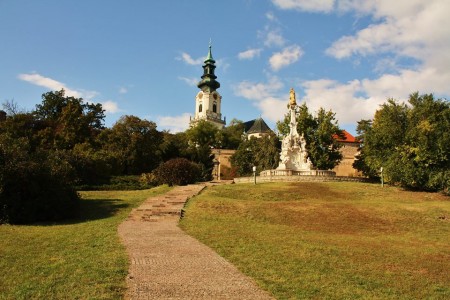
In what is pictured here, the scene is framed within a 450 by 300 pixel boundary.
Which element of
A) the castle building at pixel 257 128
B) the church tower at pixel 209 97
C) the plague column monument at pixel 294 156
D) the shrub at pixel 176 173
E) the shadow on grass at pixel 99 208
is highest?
the church tower at pixel 209 97

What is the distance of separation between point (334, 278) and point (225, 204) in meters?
12.8

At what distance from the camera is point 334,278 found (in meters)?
8.24

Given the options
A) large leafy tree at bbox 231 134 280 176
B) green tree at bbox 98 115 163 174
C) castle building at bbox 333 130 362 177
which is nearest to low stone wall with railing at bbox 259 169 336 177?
large leafy tree at bbox 231 134 280 176

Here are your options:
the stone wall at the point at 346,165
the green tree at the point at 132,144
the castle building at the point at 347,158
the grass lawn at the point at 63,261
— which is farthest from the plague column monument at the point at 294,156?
the stone wall at the point at 346,165

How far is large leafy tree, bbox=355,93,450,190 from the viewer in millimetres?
30266

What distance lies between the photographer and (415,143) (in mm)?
31891

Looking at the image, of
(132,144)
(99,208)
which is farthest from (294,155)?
(99,208)

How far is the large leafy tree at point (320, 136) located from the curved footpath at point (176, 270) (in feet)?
110

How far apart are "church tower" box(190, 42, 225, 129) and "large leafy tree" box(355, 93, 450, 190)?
6578 centimetres

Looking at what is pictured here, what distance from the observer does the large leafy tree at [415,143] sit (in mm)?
30266

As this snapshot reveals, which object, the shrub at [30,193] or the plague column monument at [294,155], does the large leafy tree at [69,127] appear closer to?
the plague column monument at [294,155]

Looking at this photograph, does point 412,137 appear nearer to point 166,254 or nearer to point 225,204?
point 225,204

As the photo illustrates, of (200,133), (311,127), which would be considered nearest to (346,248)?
(311,127)

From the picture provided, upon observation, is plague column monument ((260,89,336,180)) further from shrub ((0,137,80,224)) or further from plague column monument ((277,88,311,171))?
shrub ((0,137,80,224))
